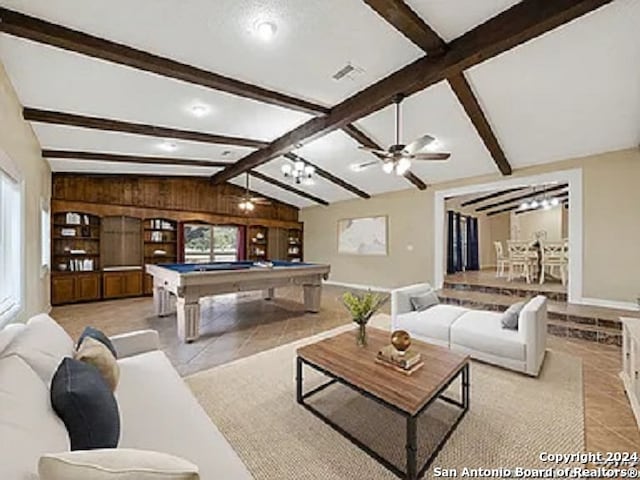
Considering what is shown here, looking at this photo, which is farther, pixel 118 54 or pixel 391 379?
pixel 118 54

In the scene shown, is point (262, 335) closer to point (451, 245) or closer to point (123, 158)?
point (123, 158)

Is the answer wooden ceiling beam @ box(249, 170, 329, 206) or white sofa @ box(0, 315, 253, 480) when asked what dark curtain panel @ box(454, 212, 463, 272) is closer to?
wooden ceiling beam @ box(249, 170, 329, 206)

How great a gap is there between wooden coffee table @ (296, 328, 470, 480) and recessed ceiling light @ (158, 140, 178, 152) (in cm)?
483

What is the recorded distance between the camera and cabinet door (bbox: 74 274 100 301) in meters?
6.78

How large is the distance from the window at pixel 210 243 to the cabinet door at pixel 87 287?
80.8 inches

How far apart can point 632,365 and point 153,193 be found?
29.3 ft

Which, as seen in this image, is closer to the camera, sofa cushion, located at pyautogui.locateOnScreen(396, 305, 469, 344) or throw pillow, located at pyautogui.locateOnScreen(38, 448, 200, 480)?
throw pillow, located at pyautogui.locateOnScreen(38, 448, 200, 480)

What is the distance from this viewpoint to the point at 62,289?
6.57 metres

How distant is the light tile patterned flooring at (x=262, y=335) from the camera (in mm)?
2496

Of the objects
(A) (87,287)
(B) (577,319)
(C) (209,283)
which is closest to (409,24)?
(C) (209,283)

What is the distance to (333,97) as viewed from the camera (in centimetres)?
439

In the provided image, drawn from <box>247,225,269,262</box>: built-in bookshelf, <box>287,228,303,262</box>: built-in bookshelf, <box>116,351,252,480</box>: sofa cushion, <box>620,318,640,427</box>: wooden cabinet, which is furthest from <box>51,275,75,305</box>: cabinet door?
<box>620,318,640,427</box>: wooden cabinet

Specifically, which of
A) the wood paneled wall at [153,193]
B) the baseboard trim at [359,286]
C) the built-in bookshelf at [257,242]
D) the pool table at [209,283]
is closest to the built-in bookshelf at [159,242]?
the wood paneled wall at [153,193]

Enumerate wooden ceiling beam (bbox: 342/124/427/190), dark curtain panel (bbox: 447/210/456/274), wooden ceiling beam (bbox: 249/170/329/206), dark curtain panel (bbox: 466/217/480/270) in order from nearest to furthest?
wooden ceiling beam (bbox: 342/124/427/190) → wooden ceiling beam (bbox: 249/170/329/206) → dark curtain panel (bbox: 447/210/456/274) → dark curtain panel (bbox: 466/217/480/270)
